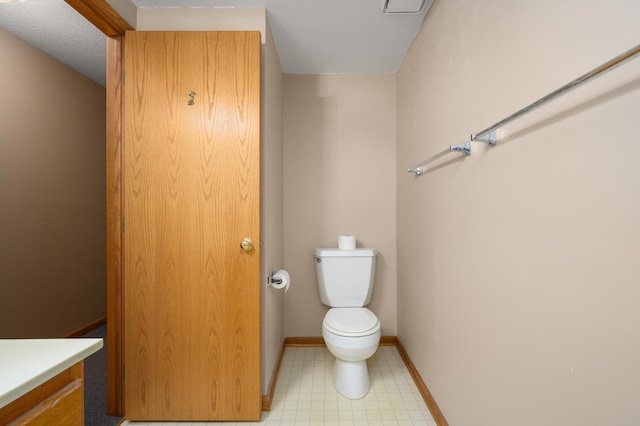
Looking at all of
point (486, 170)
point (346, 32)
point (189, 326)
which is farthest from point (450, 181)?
point (189, 326)

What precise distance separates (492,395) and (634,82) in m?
0.99

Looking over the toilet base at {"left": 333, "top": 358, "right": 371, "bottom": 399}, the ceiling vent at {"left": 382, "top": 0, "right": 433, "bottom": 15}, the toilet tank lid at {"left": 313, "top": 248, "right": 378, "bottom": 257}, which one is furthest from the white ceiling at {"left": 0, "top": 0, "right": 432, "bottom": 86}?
the toilet base at {"left": 333, "top": 358, "right": 371, "bottom": 399}

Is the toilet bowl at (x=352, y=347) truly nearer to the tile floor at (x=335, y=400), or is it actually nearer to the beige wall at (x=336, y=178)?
the tile floor at (x=335, y=400)

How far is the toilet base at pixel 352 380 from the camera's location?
1606 millimetres

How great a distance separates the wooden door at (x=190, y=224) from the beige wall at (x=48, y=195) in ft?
4.07

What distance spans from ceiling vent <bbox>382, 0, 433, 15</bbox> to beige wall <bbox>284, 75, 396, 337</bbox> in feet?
2.36

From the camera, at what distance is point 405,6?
4.85ft

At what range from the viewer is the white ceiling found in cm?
152

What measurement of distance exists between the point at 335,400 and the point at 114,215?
1.58 metres

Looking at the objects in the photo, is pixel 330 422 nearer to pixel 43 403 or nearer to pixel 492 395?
pixel 492 395

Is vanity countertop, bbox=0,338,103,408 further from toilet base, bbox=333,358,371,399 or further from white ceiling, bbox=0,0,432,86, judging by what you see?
white ceiling, bbox=0,0,432,86

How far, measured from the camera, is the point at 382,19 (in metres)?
1.61

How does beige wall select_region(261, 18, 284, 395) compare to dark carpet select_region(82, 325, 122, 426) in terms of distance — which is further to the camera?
beige wall select_region(261, 18, 284, 395)

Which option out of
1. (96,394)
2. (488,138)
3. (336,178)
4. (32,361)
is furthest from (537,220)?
(96,394)
